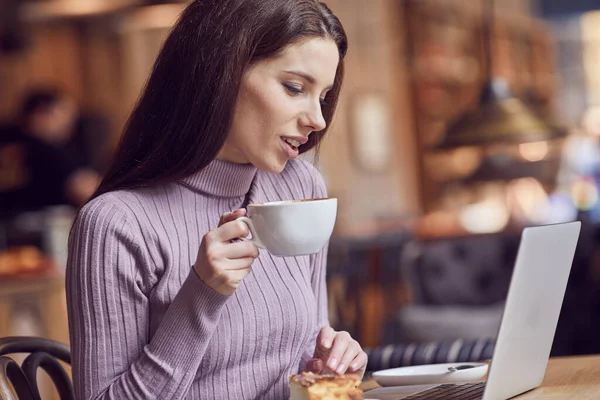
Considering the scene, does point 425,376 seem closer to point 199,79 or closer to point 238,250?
point 238,250

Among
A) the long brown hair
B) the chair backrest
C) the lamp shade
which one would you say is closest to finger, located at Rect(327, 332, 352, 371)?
the long brown hair

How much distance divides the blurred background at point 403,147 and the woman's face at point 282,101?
2.62 m

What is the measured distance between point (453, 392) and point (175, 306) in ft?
1.32

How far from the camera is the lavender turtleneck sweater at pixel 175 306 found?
1.36 metres

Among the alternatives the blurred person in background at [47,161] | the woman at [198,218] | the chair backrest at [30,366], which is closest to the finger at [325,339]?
the woman at [198,218]

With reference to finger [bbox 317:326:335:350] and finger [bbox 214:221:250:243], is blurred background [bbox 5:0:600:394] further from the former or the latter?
finger [bbox 214:221:250:243]

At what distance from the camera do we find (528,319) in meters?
1.30

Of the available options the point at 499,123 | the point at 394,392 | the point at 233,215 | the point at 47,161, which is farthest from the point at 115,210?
the point at 47,161

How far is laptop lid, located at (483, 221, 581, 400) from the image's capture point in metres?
1.22

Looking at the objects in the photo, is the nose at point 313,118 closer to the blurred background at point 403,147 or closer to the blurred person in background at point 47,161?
the blurred background at point 403,147

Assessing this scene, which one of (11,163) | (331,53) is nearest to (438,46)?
(11,163)

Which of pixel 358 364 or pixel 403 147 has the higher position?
pixel 358 364

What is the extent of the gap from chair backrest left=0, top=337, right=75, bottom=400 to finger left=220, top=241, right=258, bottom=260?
0.45 m

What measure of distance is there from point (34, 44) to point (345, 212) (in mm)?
3230
